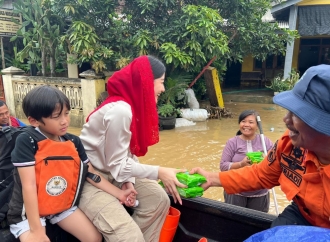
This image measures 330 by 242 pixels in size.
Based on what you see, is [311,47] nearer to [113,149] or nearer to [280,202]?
[280,202]

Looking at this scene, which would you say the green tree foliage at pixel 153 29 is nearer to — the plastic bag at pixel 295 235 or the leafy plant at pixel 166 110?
the leafy plant at pixel 166 110

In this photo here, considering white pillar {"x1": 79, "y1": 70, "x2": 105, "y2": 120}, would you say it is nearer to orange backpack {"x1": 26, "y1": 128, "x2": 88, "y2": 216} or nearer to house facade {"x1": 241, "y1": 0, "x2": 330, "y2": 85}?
orange backpack {"x1": 26, "y1": 128, "x2": 88, "y2": 216}

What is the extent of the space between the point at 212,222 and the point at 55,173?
112 cm

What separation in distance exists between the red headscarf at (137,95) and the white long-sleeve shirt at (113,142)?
0.29 ft

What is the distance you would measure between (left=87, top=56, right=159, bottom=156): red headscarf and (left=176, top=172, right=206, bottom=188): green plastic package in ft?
1.03

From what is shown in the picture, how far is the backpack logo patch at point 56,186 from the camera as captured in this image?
1.58 meters

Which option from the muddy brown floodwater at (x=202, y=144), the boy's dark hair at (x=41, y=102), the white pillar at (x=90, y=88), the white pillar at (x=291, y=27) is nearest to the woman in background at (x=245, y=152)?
the muddy brown floodwater at (x=202, y=144)

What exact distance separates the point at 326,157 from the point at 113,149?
1.13m

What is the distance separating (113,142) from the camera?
1.77m

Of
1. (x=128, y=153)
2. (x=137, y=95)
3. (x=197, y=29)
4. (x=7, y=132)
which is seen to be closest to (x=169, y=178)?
(x=128, y=153)

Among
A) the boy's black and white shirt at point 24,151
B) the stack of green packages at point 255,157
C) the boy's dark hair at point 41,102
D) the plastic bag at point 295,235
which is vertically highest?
the boy's dark hair at point 41,102

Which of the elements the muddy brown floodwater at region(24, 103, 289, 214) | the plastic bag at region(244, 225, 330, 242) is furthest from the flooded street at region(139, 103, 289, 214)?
the plastic bag at region(244, 225, 330, 242)

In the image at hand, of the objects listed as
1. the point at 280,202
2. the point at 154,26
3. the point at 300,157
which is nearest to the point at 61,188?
the point at 300,157

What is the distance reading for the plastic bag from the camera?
3.46 feet
